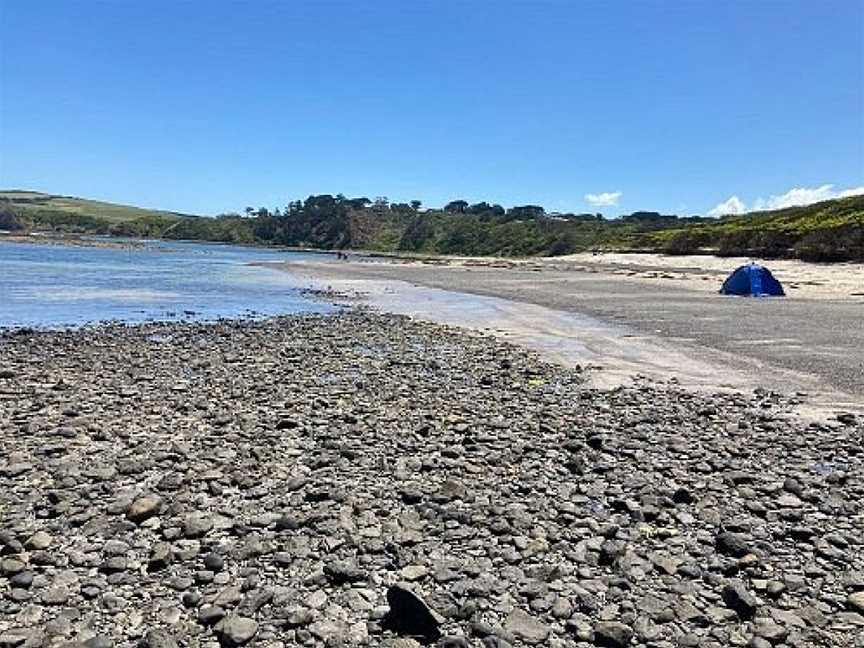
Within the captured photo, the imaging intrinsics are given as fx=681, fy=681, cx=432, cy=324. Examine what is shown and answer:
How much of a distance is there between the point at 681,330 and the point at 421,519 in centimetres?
2039

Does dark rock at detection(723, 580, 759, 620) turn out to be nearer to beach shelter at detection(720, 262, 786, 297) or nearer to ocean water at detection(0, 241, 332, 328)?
Answer: ocean water at detection(0, 241, 332, 328)

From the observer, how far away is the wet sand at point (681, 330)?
16.1m

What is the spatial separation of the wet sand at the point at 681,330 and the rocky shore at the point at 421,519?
2822 mm

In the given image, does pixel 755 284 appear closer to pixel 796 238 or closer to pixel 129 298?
pixel 129 298

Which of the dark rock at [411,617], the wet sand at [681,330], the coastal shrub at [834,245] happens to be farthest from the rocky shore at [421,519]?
the coastal shrub at [834,245]

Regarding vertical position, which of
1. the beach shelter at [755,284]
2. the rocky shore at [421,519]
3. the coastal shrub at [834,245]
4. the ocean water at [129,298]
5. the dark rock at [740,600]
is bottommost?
the ocean water at [129,298]

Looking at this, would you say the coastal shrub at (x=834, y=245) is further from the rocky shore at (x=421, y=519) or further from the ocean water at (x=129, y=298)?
the rocky shore at (x=421, y=519)

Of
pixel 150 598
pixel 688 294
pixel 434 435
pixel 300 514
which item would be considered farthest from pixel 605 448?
pixel 688 294

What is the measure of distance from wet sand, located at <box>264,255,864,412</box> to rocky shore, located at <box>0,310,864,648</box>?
2822 millimetres

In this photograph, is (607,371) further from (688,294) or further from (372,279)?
(372,279)

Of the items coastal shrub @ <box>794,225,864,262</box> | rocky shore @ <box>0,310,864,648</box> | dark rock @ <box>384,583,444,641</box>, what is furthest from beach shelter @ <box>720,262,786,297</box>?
dark rock @ <box>384,583,444,641</box>

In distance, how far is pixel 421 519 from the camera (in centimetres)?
723

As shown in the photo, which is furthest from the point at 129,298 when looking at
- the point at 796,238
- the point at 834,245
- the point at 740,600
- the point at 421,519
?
the point at 796,238

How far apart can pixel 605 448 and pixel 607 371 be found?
294 inches
